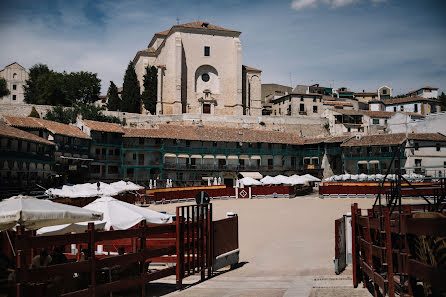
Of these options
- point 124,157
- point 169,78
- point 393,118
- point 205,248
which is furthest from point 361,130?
point 205,248

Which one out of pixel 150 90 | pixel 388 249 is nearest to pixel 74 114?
pixel 150 90

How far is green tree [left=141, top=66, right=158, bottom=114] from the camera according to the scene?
73.8 m

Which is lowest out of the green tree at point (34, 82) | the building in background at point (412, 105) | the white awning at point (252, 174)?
the white awning at point (252, 174)

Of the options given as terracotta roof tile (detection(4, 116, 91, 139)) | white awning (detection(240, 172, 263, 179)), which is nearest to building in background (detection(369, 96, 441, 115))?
white awning (detection(240, 172, 263, 179))

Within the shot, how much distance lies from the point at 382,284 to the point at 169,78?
226 ft

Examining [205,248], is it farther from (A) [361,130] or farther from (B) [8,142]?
(A) [361,130]

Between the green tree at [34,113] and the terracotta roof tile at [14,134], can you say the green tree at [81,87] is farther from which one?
the terracotta roof tile at [14,134]

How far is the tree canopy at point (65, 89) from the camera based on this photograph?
70.4 meters

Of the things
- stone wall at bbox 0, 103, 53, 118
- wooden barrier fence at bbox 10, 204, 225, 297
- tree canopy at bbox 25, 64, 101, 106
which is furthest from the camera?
tree canopy at bbox 25, 64, 101, 106

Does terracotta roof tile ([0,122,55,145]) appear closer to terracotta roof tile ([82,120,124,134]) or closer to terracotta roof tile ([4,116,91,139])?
terracotta roof tile ([4,116,91,139])

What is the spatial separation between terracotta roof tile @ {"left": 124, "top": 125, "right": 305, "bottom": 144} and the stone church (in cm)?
1611

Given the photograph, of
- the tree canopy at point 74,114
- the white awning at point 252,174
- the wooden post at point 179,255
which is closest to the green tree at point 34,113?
the tree canopy at point 74,114

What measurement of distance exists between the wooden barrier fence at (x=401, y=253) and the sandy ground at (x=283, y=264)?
0.89m

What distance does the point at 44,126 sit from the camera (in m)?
44.8
